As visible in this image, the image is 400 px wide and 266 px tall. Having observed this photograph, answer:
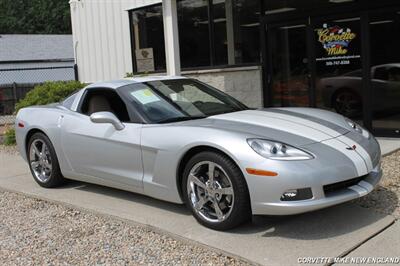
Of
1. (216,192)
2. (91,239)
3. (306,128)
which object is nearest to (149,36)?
(306,128)

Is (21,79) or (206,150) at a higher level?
(21,79)

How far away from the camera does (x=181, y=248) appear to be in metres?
4.33

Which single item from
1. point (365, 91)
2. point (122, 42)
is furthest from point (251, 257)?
point (122, 42)

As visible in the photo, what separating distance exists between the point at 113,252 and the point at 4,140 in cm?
822

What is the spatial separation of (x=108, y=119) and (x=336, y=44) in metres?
5.34

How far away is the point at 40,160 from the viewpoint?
664 cm

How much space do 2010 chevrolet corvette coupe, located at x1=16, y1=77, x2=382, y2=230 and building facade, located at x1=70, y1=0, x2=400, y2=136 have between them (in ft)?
12.5

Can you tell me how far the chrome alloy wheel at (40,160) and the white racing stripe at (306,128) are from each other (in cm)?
245

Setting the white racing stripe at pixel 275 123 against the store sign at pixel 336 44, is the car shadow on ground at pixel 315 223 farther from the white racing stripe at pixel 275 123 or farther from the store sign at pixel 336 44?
the store sign at pixel 336 44

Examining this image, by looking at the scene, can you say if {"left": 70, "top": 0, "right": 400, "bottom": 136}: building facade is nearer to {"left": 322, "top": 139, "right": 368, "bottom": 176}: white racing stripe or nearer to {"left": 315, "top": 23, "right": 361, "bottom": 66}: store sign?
{"left": 315, "top": 23, "right": 361, "bottom": 66}: store sign

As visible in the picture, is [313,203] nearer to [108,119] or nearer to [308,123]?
[308,123]

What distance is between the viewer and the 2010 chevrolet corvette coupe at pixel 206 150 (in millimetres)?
4172

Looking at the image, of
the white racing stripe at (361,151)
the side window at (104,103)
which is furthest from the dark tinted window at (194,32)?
the white racing stripe at (361,151)

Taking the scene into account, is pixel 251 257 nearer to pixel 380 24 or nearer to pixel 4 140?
pixel 380 24
